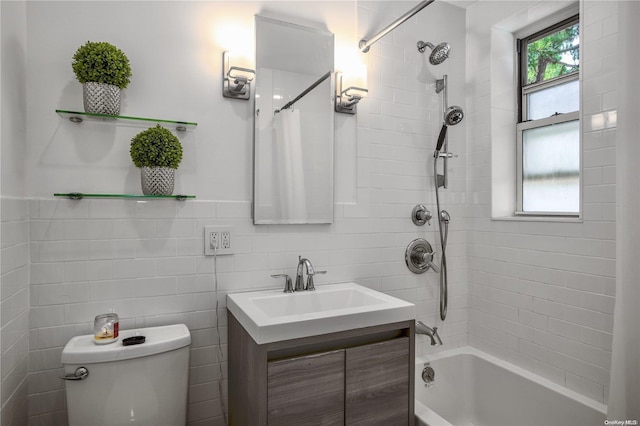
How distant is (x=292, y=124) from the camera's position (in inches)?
77.8

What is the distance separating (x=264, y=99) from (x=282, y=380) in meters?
1.31

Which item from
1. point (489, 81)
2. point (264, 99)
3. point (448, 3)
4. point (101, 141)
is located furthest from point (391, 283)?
point (448, 3)

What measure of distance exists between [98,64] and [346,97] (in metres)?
1.20

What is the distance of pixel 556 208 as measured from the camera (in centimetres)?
219

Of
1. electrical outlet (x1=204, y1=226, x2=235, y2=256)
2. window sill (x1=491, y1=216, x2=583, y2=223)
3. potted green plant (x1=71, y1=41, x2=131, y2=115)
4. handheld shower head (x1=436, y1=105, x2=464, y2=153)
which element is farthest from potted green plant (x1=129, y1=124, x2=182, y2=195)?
window sill (x1=491, y1=216, x2=583, y2=223)

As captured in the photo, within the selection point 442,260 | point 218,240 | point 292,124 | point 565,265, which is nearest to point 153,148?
point 218,240

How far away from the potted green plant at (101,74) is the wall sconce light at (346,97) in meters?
1.05

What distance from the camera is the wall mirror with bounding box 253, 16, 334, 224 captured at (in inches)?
74.5

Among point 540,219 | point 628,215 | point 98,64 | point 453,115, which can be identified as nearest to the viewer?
point 628,215

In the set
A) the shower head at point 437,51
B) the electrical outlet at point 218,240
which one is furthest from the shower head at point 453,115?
the electrical outlet at point 218,240

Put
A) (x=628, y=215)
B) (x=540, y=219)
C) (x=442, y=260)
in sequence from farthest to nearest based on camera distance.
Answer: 1. (x=442, y=260)
2. (x=540, y=219)
3. (x=628, y=215)

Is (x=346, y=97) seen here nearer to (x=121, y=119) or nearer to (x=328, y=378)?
(x=121, y=119)

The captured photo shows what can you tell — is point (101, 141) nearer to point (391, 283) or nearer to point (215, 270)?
point (215, 270)

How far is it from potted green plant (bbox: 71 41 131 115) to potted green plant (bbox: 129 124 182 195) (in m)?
0.17
